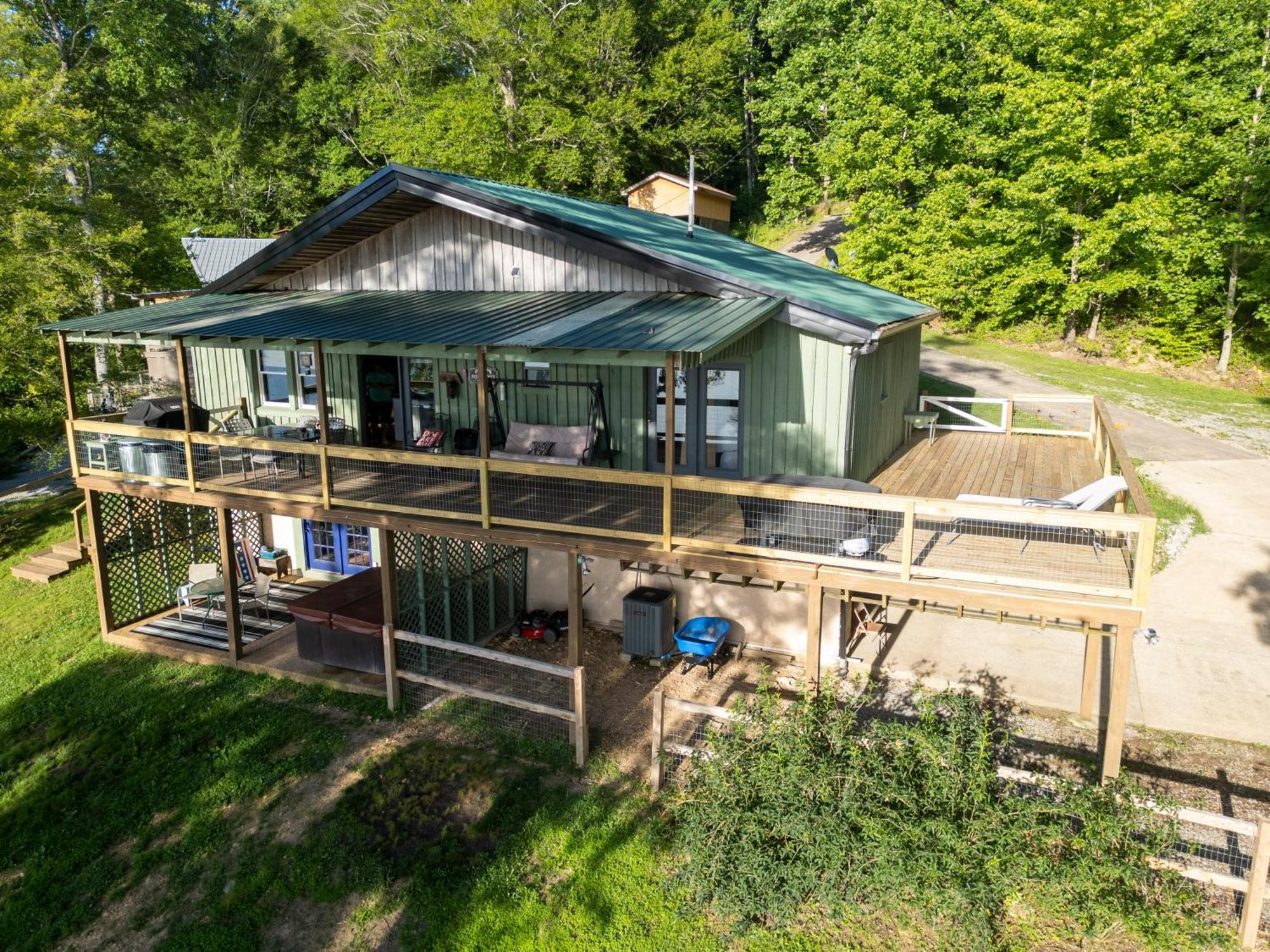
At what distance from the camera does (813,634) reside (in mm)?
8961

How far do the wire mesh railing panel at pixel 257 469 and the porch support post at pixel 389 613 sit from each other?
123cm

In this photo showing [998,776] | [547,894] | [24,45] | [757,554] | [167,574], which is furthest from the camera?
[24,45]

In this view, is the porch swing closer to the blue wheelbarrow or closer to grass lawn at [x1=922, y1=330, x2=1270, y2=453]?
the blue wheelbarrow

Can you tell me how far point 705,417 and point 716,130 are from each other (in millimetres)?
33043

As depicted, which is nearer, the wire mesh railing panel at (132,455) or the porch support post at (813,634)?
the porch support post at (813,634)

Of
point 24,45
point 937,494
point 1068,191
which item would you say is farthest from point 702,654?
point 24,45

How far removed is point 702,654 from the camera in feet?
37.5

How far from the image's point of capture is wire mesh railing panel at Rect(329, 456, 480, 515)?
10.6 metres

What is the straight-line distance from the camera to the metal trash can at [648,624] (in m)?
12.2

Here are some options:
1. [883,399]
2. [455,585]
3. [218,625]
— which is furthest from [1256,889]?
[218,625]

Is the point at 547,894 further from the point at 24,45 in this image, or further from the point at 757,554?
the point at 24,45

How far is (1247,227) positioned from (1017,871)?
26973 mm

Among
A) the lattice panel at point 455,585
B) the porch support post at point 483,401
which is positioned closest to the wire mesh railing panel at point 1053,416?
the lattice panel at point 455,585

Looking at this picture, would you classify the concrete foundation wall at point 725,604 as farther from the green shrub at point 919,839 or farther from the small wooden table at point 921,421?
the small wooden table at point 921,421
